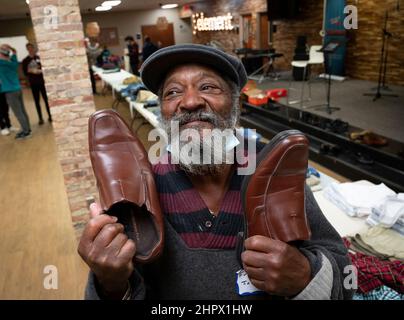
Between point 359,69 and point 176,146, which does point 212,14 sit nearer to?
point 359,69

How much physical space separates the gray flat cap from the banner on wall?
26.9 ft

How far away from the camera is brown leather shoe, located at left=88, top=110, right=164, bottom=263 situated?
3.10 feet

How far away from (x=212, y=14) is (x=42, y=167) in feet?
41.0

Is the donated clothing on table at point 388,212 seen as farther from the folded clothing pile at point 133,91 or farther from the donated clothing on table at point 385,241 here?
the folded clothing pile at point 133,91

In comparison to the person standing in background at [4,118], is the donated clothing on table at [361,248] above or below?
above

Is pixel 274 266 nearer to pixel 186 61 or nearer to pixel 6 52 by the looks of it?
pixel 186 61

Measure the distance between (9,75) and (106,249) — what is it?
633 centimetres

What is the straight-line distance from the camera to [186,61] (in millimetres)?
1050

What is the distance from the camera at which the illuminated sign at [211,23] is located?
46.5ft

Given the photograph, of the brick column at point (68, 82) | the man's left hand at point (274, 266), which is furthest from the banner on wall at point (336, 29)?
the man's left hand at point (274, 266)

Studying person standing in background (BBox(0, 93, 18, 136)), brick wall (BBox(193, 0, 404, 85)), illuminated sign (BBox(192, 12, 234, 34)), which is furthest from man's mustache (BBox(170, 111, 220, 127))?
illuminated sign (BBox(192, 12, 234, 34))

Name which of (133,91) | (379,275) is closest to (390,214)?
(379,275)

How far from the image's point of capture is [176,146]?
1.07 m

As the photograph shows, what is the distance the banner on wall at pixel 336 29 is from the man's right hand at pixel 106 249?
8.66 metres
